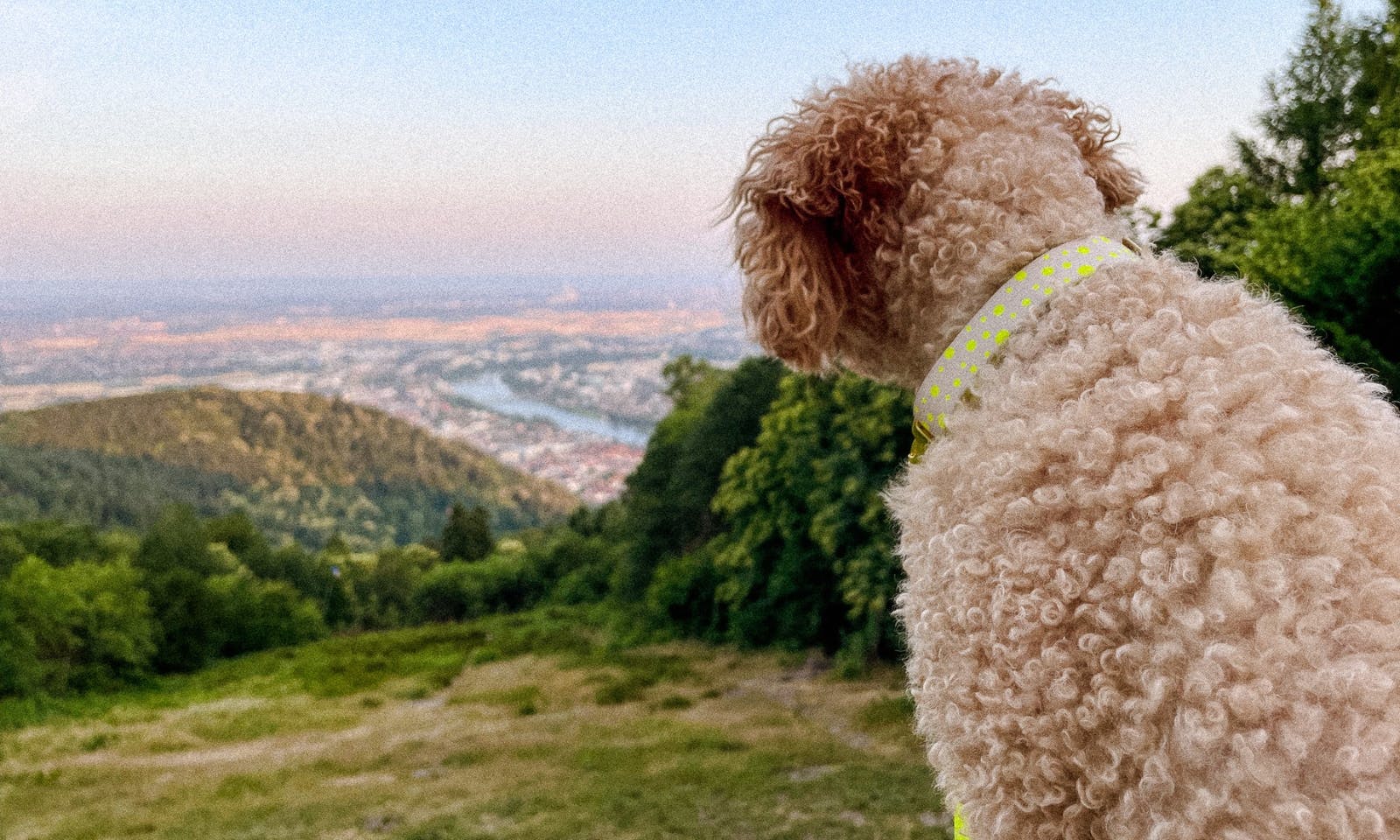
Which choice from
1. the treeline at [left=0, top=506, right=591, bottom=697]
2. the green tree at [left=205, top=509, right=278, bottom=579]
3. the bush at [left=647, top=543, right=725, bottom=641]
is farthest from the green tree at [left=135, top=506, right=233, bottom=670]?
the bush at [left=647, top=543, right=725, bottom=641]

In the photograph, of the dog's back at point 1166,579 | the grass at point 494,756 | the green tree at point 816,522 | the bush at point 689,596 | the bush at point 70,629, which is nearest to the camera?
the dog's back at point 1166,579

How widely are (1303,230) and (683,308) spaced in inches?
747

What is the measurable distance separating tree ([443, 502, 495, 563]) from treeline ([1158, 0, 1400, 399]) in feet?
106

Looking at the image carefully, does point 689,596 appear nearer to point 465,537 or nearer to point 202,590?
point 202,590

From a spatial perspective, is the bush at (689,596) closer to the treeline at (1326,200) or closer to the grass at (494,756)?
the grass at (494,756)

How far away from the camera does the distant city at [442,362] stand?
3169cm

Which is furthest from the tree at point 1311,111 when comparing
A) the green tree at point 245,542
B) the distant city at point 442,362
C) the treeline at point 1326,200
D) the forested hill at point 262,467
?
the forested hill at point 262,467

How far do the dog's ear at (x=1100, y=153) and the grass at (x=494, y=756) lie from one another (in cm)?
673

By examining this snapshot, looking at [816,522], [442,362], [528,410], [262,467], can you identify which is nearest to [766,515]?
[816,522]

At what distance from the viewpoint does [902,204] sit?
77.6 inches

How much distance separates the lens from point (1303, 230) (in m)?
10.3

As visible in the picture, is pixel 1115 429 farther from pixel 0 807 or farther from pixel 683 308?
pixel 683 308

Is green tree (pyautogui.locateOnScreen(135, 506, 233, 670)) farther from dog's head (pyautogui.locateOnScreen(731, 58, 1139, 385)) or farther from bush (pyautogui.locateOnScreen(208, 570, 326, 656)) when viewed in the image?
dog's head (pyautogui.locateOnScreen(731, 58, 1139, 385))

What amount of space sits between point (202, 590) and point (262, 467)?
2581 centimetres
